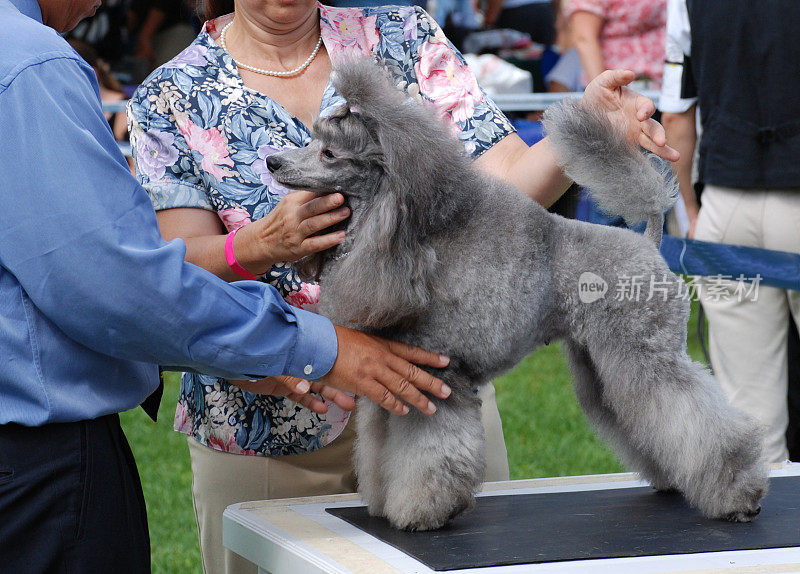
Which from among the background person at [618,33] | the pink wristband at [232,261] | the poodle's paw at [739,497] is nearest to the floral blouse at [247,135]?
the pink wristband at [232,261]

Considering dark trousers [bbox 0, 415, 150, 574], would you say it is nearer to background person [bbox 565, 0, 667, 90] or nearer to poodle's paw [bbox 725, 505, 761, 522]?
poodle's paw [bbox 725, 505, 761, 522]

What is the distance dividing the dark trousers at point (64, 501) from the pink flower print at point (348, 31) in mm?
818

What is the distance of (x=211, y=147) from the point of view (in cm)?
157

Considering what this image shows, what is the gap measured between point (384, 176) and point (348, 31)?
1.74 ft

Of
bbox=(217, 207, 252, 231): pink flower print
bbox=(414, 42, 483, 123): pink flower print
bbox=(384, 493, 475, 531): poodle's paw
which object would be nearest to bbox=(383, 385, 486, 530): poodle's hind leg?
bbox=(384, 493, 475, 531): poodle's paw

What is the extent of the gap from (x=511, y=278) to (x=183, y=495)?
101 inches

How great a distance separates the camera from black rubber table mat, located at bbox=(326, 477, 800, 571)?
133 centimetres

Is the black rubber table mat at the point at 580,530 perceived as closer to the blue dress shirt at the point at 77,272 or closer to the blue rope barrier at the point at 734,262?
the blue dress shirt at the point at 77,272

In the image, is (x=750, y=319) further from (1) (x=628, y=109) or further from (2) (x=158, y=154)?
(2) (x=158, y=154)

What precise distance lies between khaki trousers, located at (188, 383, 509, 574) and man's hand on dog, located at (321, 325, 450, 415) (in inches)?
14.2

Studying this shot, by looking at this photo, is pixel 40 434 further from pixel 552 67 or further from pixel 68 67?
pixel 552 67

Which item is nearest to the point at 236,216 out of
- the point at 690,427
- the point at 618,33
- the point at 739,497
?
the point at 690,427

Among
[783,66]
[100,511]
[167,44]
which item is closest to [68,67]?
[100,511]

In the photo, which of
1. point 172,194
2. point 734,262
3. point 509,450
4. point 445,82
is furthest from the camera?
point 509,450
